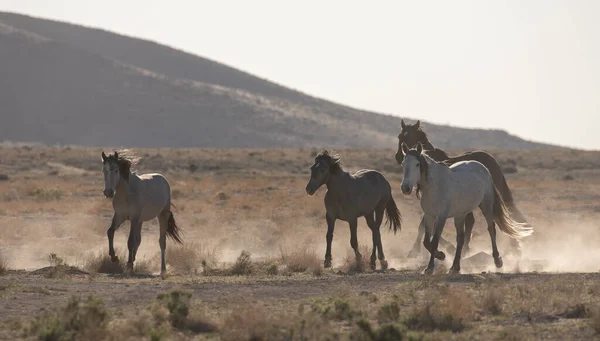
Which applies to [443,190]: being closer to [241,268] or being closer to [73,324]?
[241,268]

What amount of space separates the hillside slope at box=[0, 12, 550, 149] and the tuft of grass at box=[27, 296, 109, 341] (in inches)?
4010

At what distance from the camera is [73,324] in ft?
34.2

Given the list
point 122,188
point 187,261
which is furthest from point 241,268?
point 122,188

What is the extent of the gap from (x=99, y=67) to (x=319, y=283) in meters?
118

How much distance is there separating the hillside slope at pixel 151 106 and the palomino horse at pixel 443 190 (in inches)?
3774

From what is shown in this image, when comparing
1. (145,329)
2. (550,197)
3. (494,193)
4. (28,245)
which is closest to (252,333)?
(145,329)

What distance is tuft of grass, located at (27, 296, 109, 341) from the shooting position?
10.0 metres

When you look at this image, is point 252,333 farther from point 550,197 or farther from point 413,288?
point 550,197

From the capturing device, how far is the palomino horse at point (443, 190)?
51.1 ft

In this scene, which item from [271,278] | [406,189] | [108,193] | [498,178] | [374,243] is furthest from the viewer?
[498,178]

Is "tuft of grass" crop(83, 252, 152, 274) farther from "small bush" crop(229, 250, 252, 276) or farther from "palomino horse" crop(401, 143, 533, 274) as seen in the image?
"palomino horse" crop(401, 143, 533, 274)

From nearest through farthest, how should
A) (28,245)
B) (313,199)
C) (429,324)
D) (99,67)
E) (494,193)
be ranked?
(429,324)
(494,193)
(28,245)
(313,199)
(99,67)

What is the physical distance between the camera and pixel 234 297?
1311 centimetres

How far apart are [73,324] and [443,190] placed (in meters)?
7.10
